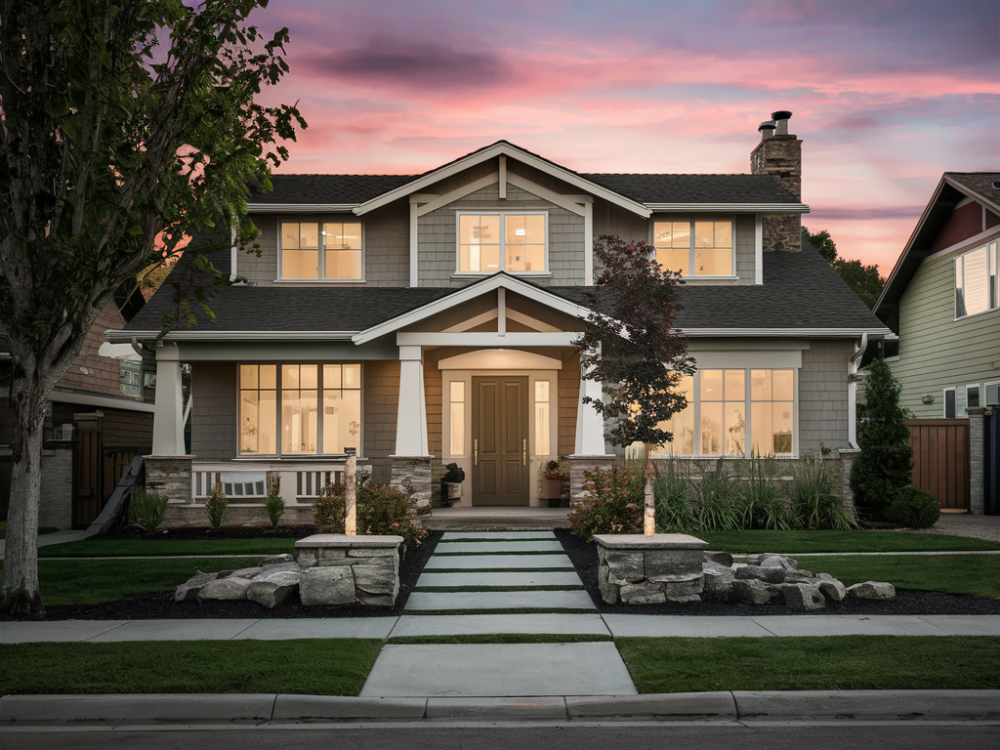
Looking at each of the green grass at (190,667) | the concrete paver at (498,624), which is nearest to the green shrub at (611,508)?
the concrete paver at (498,624)

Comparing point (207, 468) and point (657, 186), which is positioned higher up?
point (657, 186)

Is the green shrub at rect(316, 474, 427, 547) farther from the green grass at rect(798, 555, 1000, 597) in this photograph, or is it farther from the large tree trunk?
the green grass at rect(798, 555, 1000, 597)

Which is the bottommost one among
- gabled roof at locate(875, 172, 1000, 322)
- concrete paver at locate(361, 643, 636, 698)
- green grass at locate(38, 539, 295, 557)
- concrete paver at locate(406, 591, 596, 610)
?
green grass at locate(38, 539, 295, 557)

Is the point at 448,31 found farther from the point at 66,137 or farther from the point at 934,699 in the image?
the point at 934,699

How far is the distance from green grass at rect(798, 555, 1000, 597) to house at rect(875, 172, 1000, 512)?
7922 mm

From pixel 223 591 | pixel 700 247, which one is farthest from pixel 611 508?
pixel 700 247

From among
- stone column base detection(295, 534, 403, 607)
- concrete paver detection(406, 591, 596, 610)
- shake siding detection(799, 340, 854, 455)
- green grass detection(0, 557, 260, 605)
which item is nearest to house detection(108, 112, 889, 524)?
shake siding detection(799, 340, 854, 455)

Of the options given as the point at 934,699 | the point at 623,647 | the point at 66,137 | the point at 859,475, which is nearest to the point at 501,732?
the point at 623,647

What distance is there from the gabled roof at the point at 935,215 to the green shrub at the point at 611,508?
1129 cm

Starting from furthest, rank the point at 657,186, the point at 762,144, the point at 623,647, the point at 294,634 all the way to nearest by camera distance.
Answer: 1. the point at 762,144
2. the point at 657,186
3. the point at 294,634
4. the point at 623,647

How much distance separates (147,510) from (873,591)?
11.5 metres

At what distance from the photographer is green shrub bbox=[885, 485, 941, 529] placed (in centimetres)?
1538

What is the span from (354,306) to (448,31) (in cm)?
560

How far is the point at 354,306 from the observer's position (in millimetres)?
16922
